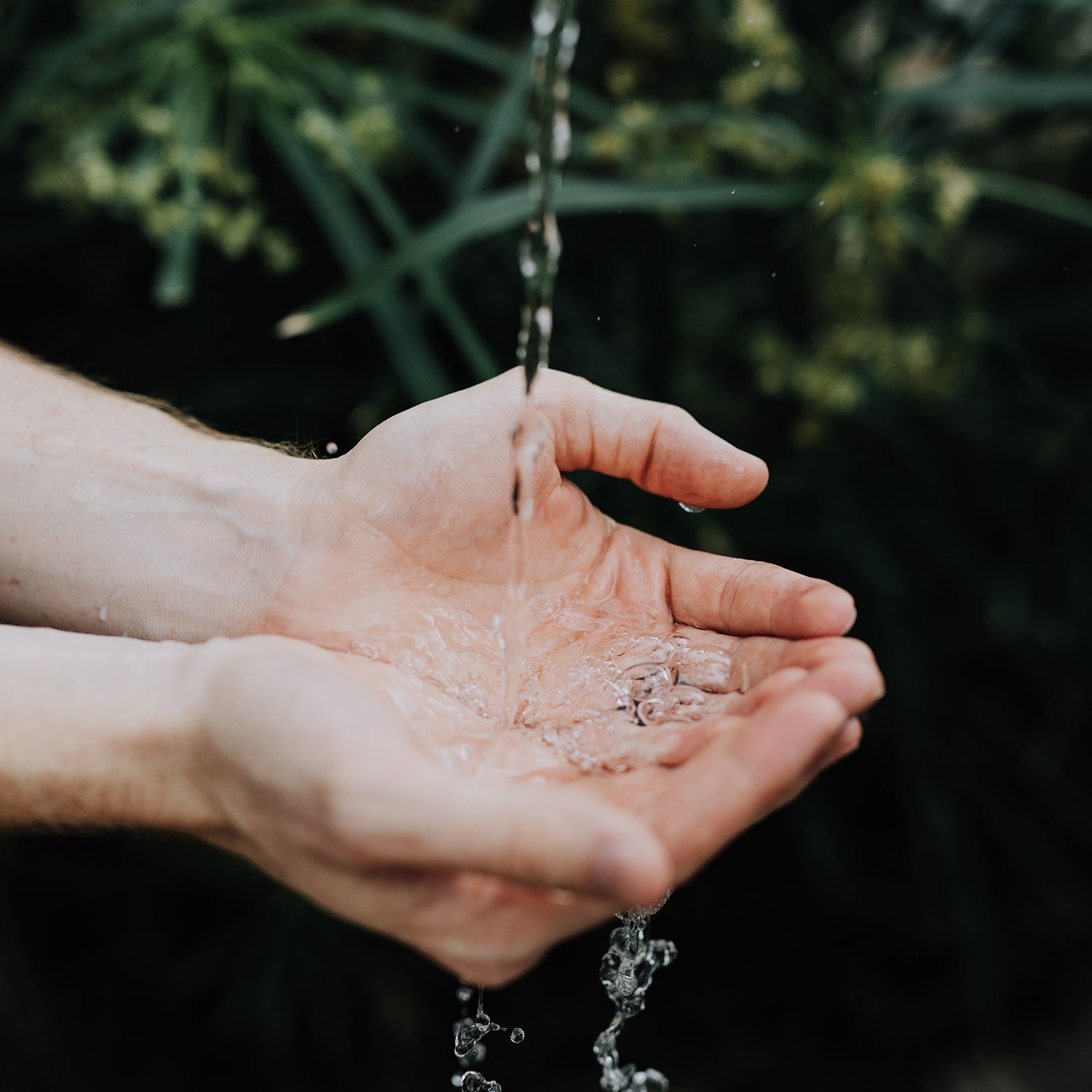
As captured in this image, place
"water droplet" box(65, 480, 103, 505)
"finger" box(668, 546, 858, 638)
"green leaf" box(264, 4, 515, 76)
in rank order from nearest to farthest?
"finger" box(668, 546, 858, 638) → "water droplet" box(65, 480, 103, 505) → "green leaf" box(264, 4, 515, 76)

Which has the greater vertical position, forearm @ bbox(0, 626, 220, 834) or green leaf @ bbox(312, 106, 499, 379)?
green leaf @ bbox(312, 106, 499, 379)

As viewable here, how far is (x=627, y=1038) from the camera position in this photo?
4.73ft

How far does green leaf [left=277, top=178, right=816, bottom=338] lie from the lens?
975mm

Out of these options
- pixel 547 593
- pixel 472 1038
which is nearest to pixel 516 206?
pixel 547 593

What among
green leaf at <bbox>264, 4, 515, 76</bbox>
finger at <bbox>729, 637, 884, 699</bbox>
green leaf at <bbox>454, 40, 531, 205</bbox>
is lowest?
finger at <bbox>729, 637, 884, 699</bbox>

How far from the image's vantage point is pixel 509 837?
0.47 meters

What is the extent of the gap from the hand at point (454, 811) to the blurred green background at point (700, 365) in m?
0.45

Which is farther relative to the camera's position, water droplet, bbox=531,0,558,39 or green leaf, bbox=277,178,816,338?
green leaf, bbox=277,178,816,338

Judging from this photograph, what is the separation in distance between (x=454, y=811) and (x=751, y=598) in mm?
349

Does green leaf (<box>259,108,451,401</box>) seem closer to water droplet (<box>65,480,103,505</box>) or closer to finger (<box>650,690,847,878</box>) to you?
water droplet (<box>65,480,103,505</box>)

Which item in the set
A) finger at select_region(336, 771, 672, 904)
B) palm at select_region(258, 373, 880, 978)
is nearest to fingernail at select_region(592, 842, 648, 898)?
finger at select_region(336, 771, 672, 904)

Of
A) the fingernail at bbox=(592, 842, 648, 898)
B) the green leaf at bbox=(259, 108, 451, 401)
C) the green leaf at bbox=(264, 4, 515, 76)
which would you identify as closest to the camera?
the fingernail at bbox=(592, 842, 648, 898)

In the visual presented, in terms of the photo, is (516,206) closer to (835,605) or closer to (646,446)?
(646,446)

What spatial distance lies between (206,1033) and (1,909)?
408 millimetres
